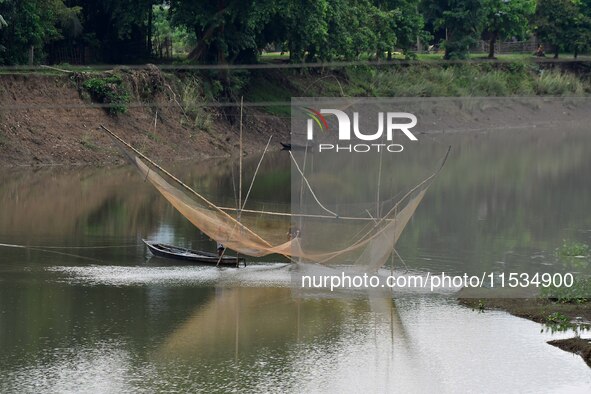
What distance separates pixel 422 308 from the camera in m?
19.9

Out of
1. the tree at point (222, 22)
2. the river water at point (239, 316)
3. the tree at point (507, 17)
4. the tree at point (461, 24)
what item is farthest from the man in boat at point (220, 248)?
the tree at point (507, 17)

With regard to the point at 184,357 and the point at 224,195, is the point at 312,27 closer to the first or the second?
the point at 224,195

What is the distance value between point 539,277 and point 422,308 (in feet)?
11.1

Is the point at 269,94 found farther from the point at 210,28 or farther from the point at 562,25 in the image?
the point at 562,25

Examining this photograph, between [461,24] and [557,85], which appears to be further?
[557,85]

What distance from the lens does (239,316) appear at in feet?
63.7

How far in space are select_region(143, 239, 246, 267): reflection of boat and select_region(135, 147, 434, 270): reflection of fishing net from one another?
0.96ft

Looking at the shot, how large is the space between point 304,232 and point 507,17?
151 feet

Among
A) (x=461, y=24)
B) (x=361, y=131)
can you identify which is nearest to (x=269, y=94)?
(x=361, y=131)

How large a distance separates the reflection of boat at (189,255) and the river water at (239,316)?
0.24 meters

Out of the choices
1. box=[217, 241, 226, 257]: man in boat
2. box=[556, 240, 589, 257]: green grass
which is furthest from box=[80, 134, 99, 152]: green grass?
box=[556, 240, 589, 257]: green grass

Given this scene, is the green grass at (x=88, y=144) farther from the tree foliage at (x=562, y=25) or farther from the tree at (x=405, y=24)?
the tree foliage at (x=562, y=25)

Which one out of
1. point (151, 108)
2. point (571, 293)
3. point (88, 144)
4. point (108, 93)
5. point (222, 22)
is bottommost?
point (571, 293)

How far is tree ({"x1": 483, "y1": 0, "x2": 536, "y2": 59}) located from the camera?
67.2 m
